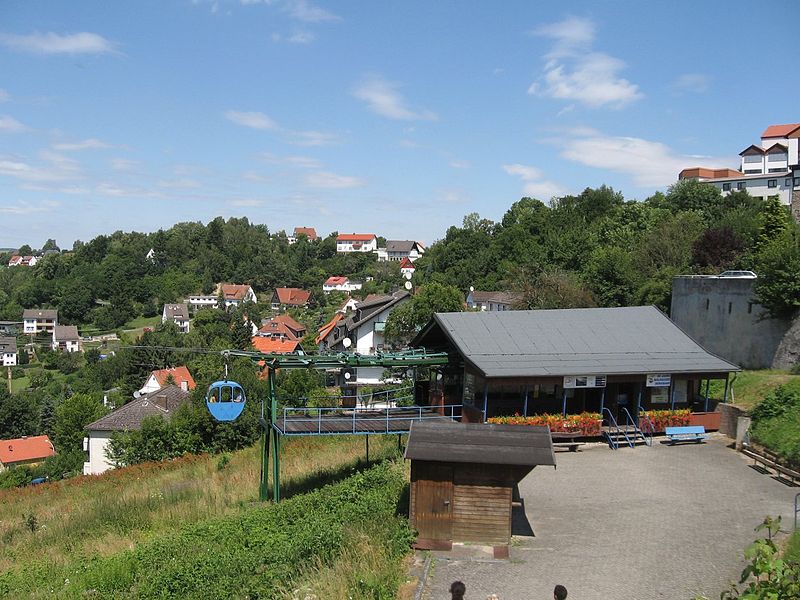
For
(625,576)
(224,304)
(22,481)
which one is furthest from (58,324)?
(625,576)

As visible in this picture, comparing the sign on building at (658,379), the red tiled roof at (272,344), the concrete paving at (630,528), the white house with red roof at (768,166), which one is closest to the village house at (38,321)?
the red tiled roof at (272,344)

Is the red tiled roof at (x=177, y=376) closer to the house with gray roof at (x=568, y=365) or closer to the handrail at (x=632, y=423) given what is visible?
the house with gray roof at (x=568, y=365)

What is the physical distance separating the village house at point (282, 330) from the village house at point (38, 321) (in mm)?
61537

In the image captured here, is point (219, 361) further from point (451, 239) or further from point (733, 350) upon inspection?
point (733, 350)

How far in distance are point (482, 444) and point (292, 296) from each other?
12779cm

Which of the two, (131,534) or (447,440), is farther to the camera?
(131,534)

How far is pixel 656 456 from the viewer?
1992cm

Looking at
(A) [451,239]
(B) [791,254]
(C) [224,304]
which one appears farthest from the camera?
(C) [224,304]

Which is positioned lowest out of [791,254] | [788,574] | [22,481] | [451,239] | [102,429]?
[22,481]

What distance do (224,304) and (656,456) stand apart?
419 ft

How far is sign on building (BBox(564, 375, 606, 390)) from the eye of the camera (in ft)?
68.7

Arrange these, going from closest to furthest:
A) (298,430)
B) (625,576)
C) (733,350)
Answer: (625,576) < (298,430) < (733,350)

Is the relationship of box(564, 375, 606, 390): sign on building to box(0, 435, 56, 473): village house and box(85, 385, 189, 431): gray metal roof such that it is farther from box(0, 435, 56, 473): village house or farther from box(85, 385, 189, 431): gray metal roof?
box(0, 435, 56, 473): village house

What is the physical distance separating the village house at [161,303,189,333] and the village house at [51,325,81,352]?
15.0 metres
